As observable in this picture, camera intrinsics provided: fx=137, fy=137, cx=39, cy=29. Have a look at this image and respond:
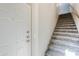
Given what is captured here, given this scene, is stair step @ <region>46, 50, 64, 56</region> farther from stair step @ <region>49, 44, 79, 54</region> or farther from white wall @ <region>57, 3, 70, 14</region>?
white wall @ <region>57, 3, 70, 14</region>

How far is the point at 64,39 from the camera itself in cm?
129

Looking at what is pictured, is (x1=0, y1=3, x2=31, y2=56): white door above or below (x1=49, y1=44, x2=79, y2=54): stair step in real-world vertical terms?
above

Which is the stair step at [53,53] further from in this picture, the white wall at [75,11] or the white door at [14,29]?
the white wall at [75,11]

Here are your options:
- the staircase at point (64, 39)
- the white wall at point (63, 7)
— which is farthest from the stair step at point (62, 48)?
the white wall at point (63, 7)

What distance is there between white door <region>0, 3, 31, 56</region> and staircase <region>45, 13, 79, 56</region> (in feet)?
0.78

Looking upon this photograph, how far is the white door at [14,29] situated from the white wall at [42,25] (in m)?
0.06

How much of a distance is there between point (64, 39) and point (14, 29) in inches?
19.1

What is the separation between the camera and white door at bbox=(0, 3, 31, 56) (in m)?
1.31

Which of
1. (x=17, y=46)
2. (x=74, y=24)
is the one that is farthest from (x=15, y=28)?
(x=74, y=24)

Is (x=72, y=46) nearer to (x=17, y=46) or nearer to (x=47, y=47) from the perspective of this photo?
(x=47, y=47)

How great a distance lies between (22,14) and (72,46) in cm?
56

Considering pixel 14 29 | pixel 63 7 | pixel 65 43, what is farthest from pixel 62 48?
pixel 14 29

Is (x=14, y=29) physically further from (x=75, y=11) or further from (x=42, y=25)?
(x=75, y=11)

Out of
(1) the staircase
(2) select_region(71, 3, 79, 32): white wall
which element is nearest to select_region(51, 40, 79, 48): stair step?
(1) the staircase
